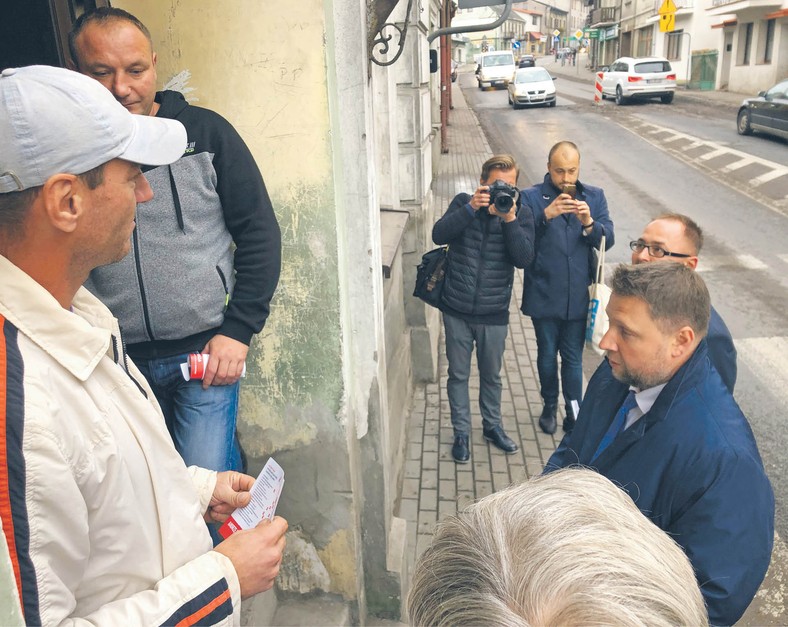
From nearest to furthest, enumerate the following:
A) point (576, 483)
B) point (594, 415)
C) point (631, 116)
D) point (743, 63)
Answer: point (576, 483), point (594, 415), point (631, 116), point (743, 63)

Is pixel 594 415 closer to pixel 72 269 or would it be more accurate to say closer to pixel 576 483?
pixel 576 483

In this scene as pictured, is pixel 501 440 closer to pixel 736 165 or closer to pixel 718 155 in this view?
pixel 736 165

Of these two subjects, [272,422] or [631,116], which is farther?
[631,116]

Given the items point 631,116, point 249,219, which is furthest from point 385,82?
point 631,116

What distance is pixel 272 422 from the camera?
282cm

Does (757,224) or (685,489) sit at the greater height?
(685,489)

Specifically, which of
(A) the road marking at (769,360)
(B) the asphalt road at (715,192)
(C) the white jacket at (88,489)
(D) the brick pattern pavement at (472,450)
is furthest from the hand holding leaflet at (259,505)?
(A) the road marking at (769,360)

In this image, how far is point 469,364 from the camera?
14.7ft

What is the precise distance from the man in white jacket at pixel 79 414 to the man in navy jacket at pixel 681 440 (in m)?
1.07

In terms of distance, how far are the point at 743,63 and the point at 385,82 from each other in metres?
30.1

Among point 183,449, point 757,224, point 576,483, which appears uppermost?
point 576,483

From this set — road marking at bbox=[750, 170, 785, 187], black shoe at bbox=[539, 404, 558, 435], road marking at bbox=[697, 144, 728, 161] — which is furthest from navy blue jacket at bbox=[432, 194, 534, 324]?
road marking at bbox=[697, 144, 728, 161]

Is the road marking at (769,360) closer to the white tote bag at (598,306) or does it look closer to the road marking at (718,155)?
the white tote bag at (598,306)

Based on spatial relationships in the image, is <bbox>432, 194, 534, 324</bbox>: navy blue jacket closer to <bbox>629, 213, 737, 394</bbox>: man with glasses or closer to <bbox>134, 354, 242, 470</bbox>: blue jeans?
<bbox>629, 213, 737, 394</bbox>: man with glasses
